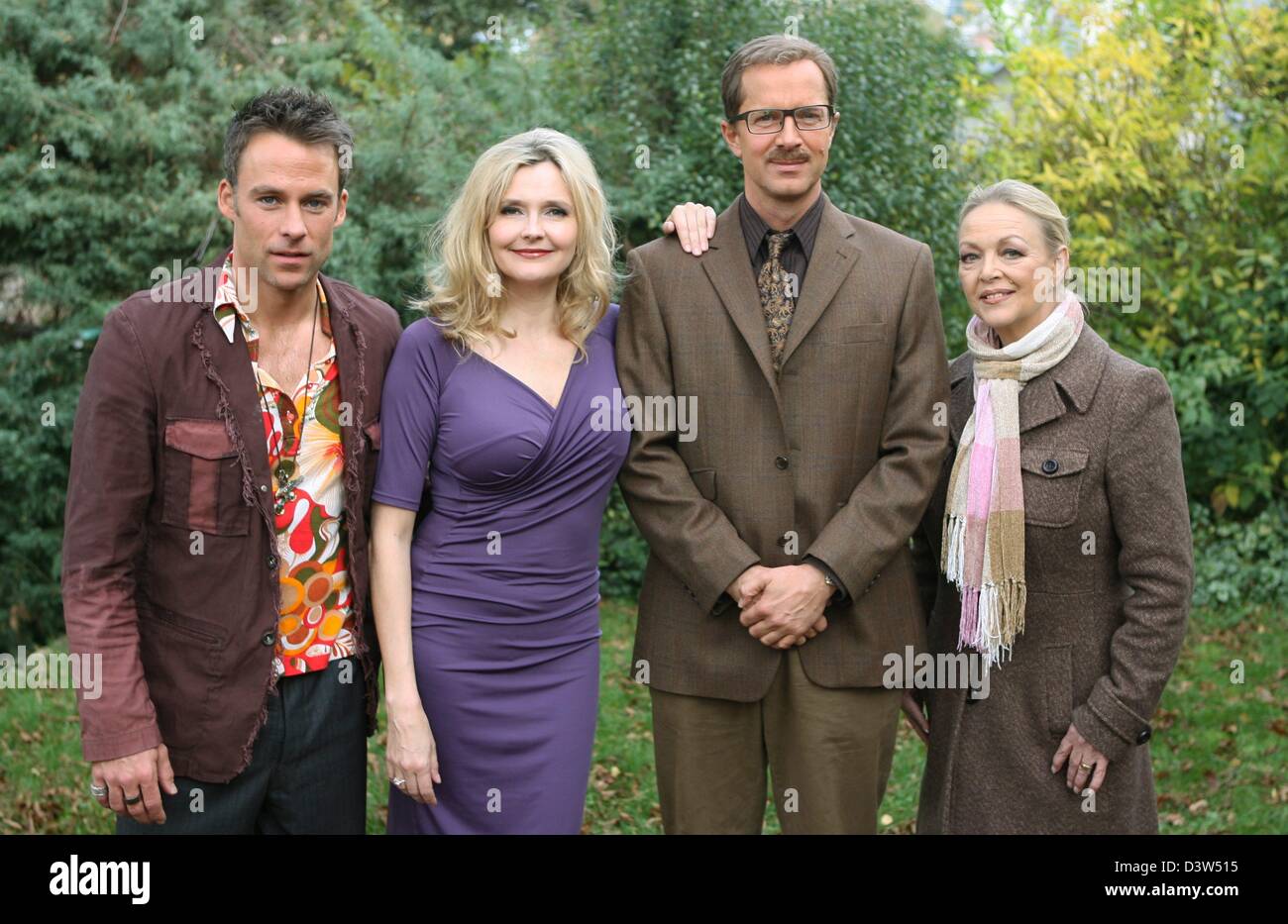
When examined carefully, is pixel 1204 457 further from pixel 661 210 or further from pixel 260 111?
pixel 260 111

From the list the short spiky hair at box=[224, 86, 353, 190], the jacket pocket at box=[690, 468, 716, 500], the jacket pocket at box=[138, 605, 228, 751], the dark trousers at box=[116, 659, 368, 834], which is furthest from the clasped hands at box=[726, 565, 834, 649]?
the short spiky hair at box=[224, 86, 353, 190]

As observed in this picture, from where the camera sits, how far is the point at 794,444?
10.5 feet

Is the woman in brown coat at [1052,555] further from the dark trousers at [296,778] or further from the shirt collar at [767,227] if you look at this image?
the dark trousers at [296,778]

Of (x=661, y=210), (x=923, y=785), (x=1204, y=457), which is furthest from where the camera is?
(x=1204, y=457)

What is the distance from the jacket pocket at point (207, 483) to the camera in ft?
9.27

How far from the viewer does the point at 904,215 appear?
7414 mm

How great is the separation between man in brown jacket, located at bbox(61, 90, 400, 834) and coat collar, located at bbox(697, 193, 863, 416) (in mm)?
925

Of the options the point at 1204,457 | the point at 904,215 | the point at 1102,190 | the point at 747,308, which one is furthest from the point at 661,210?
the point at 747,308

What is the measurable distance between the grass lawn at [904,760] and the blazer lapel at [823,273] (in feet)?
8.31

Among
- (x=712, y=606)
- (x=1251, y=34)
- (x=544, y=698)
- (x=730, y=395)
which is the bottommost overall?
(x=544, y=698)

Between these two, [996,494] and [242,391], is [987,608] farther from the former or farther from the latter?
[242,391]

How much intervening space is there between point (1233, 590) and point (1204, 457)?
0.86 metres

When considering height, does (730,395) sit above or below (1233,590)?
above

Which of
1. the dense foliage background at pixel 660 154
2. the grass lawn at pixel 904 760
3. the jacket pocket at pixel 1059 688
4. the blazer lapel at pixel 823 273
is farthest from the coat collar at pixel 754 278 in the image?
the dense foliage background at pixel 660 154
